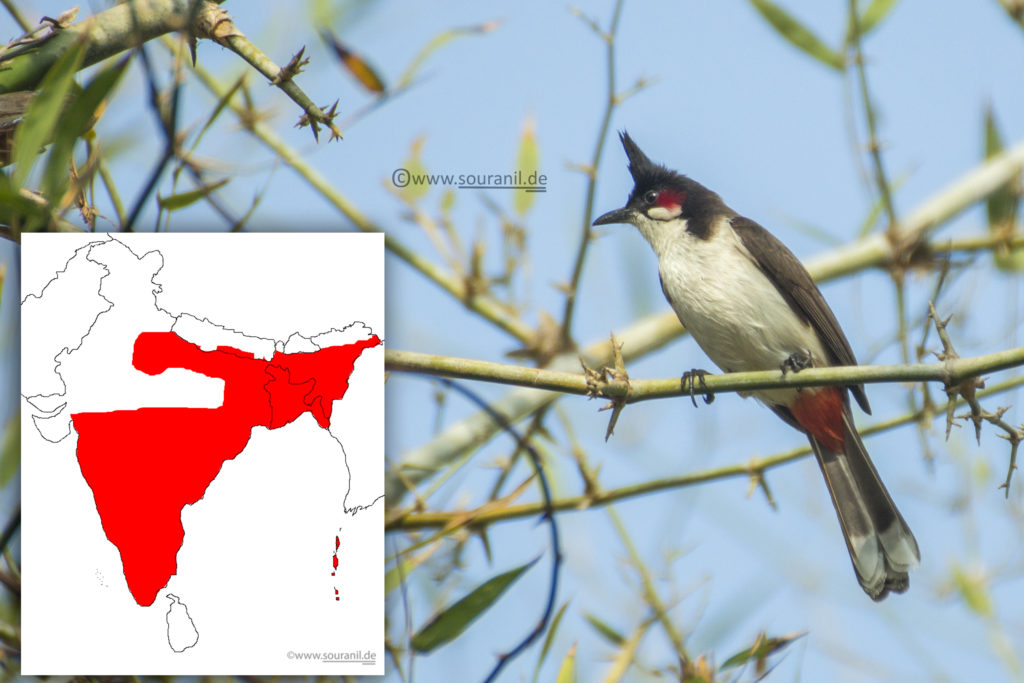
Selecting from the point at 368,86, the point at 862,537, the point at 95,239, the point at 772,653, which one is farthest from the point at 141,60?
the point at 862,537

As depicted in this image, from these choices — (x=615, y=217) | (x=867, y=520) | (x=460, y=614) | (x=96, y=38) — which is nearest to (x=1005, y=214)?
(x=867, y=520)

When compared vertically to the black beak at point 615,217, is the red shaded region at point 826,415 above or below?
below

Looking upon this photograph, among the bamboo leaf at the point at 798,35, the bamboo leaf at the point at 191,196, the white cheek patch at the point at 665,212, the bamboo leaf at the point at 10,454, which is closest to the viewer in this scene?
the bamboo leaf at the point at 191,196

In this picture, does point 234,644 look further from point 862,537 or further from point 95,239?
point 862,537

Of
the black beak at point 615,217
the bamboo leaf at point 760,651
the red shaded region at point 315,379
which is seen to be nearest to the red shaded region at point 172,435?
the red shaded region at point 315,379

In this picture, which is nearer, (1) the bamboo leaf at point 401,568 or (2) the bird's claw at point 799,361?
(1) the bamboo leaf at point 401,568

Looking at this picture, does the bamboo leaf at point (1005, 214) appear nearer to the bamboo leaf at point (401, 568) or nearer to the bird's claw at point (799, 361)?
the bird's claw at point (799, 361)

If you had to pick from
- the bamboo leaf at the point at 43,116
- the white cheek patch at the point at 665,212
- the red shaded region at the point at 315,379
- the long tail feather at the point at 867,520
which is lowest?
the long tail feather at the point at 867,520

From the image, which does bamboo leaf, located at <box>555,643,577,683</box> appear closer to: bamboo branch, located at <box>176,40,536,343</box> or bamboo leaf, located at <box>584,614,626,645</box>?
bamboo leaf, located at <box>584,614,626,645</box>
